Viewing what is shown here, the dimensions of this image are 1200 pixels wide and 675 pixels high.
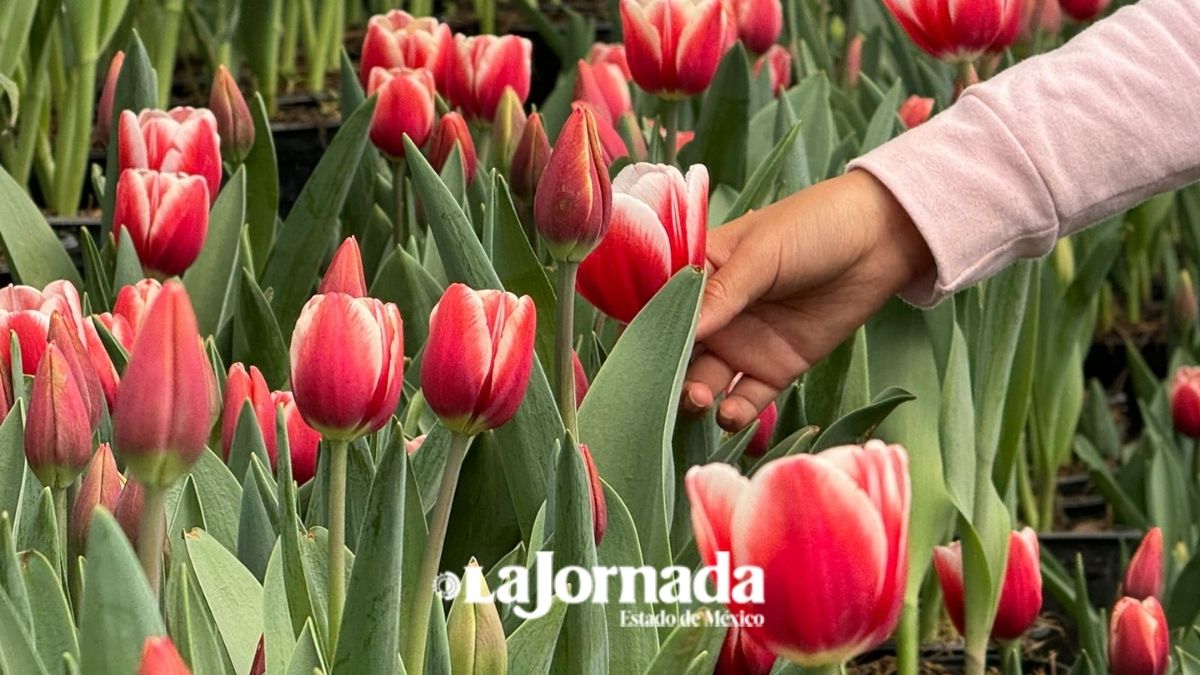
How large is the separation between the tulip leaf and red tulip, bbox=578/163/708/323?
33 cm

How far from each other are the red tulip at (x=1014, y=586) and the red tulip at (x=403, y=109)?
0.48 metres

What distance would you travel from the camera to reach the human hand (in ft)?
2.96

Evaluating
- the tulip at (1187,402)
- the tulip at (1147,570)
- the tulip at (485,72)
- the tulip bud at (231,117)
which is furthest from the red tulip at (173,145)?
the tulip at (1187,402)

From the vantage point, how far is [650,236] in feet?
2.64

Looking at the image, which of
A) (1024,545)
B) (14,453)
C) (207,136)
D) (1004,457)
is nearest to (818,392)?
(1024,545)

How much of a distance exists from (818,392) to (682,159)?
15.2 inches

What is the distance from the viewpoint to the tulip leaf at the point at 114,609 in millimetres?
512

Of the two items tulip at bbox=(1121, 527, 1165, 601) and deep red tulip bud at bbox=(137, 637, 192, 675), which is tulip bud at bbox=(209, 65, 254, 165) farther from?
deep red tulip bud at bbox=(137, 637, 192, 675)

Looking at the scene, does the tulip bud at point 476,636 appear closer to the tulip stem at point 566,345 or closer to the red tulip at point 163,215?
the tulip stem at point 566,345

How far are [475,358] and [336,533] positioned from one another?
0.27 ft

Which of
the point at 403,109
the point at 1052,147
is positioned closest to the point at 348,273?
the point at 1052,147

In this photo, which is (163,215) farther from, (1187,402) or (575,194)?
(1187,402)

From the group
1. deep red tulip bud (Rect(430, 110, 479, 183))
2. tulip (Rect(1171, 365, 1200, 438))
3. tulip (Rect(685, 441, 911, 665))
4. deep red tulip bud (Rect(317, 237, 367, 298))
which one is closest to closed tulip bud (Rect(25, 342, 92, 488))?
deep red tulip bud (Rect(317, 237, 367, 298))

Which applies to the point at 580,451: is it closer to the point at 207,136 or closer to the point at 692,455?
the point at 692,455
